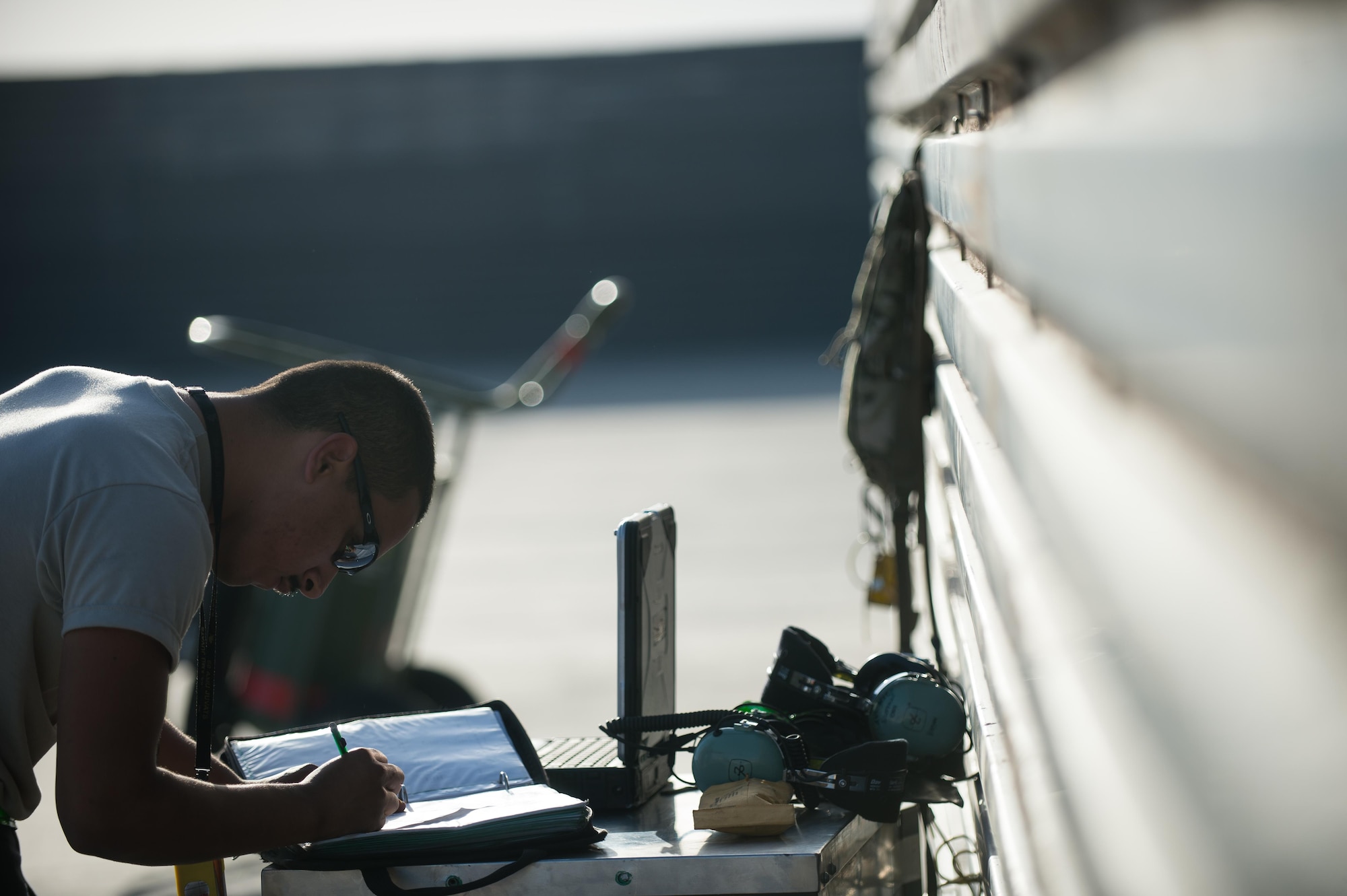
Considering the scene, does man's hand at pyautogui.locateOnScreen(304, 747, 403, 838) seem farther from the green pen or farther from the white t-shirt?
the white t-shirt

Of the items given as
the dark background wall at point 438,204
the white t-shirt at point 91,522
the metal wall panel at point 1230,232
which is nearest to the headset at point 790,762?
the white t-shirt at point 91,522

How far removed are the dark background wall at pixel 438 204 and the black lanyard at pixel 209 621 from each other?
50.9ft

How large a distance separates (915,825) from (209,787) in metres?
1.25

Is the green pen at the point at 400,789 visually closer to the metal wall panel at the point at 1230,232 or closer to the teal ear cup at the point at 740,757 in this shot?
the teal ear cup at the point at 740,757

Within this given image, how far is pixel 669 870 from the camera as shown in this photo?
1.75m

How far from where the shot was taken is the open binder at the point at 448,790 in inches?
70.2

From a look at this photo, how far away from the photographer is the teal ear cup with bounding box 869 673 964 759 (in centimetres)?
198

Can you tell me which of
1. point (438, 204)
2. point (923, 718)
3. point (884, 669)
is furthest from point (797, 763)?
point (438, 204)

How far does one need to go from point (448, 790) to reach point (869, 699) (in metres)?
0.68

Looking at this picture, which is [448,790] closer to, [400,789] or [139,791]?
[400,789]

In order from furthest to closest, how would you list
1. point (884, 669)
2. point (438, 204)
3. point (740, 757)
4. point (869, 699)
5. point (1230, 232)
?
point (438, 204) < point (884, 669) < point (869, 699) < point (740, 757) < point (1230, 232)

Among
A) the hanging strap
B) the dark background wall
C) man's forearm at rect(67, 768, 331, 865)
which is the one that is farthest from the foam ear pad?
the dark background wall

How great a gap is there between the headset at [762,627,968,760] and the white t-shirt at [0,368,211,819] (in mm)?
966

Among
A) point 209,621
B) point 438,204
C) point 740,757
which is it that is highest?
point 438,204
